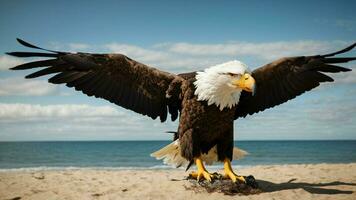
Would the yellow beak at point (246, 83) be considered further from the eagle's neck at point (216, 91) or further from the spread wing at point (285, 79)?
the spread wing at point (285, 79)

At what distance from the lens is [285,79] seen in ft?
19.2

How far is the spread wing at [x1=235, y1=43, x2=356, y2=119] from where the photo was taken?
567 centimetres

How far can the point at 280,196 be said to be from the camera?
5176 millimetres

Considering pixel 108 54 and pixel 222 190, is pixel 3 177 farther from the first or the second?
pixel 222 190

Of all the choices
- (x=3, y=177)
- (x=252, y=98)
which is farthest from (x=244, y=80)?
(x=3, y=177)

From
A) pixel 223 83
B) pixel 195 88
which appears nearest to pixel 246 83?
pixel 223 83

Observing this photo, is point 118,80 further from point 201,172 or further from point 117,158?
point 117,158

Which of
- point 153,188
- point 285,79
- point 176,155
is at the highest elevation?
point 285,79

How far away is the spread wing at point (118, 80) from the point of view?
16.7 feet

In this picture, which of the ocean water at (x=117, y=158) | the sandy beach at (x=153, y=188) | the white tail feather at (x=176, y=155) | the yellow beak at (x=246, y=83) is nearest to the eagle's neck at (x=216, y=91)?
the yellow beak at (x=246, y=83)

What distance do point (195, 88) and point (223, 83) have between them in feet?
1.50

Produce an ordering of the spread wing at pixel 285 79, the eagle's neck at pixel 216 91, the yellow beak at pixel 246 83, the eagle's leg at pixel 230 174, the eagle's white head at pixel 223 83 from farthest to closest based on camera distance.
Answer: the spread wing at pixel 285 79
the eagle's leg at pixel 230 174
the eagle's neck at pixel 216 91
the eagle's white head at pixel 223 83
the yellow beak at pixel 246 83

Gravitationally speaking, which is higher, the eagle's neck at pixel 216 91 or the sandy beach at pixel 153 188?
the eagle's neck at pixel 216 91

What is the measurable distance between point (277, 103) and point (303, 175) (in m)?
2.47
